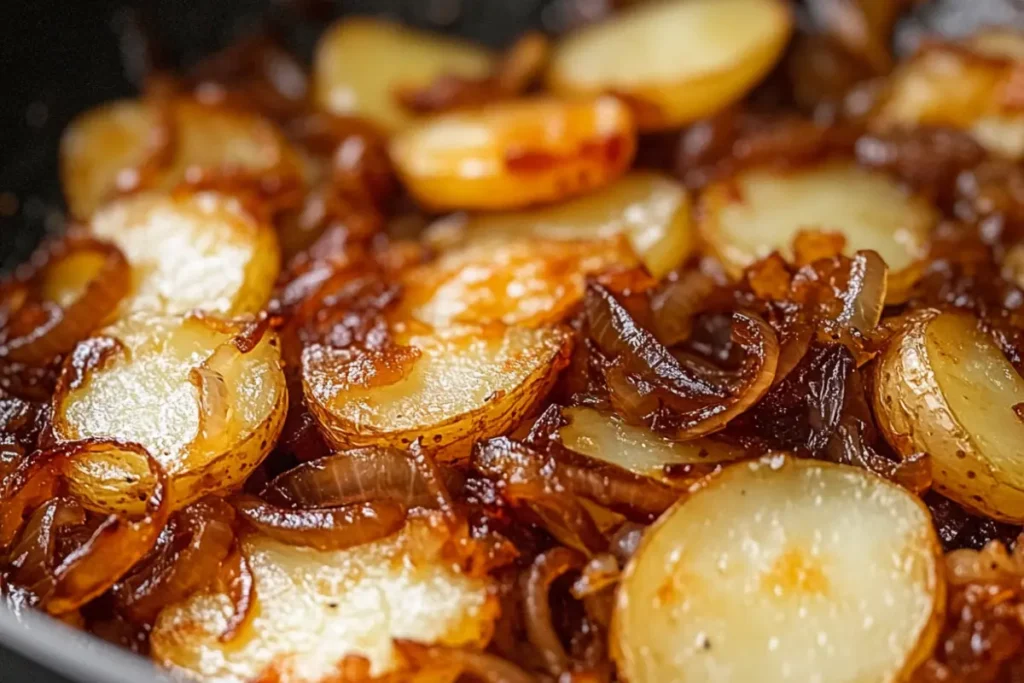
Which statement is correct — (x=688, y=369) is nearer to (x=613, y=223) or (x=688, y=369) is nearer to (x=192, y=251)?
(x=613, y=223)

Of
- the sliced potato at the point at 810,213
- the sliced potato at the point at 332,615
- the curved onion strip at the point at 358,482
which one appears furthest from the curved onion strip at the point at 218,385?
the sliced potato at the point at 810,213

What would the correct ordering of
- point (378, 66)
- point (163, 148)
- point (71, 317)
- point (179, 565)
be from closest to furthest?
point (179, 565)
point (71, 317)
point (163, 148)
point (378, 66)

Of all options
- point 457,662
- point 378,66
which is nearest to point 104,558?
point 457,662

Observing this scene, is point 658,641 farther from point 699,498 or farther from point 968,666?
point 968,666

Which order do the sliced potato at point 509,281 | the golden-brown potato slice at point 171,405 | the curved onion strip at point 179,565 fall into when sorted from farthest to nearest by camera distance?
the sliced potato at point 509,281
the golden-brown potato slice at point 171,405
the curved onion strip at point 179,565

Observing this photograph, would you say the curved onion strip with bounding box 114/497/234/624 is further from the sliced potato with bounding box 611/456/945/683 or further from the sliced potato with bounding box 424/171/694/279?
the sliced potato with bounding box 424/171/694/279

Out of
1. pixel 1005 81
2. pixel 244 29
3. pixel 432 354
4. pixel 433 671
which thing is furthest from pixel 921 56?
pixel 433 671

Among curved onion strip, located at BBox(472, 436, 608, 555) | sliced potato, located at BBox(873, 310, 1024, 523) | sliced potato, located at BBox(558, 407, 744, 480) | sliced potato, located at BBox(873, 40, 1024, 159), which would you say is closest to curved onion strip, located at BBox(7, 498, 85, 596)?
curved onion strip, located at BBox(472, 436, 608, 555)

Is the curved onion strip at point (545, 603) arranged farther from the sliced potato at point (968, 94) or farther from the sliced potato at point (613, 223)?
the sliced potato at point (968, 94)
